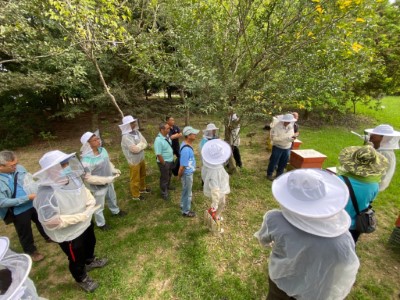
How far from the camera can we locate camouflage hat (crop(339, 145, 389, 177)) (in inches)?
95.3

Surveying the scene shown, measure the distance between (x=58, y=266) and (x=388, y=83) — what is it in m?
14.1

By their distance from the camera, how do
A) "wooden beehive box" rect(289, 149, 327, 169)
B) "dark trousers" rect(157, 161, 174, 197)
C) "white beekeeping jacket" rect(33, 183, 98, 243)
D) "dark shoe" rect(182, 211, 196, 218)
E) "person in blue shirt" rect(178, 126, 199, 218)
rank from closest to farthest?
1. "white beekeeping jacket" rect(33, 183, 98, 243)
2. "person in blue shirt" rect(178, 126, 199, 218)
3. "dark shoe" rect(182, 211, 196, 218)
4. "dark trousers" rect(157, 161, 174, 197)
5. "wooden beehive box" rect(289, 149, 327, 169)

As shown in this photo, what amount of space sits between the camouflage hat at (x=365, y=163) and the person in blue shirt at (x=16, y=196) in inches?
182

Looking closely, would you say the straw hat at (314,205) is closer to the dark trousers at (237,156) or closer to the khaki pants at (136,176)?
the khaki pants at (136,176)

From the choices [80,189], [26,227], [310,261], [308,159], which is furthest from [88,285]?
[308,159]

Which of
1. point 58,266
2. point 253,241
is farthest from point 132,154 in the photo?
point 253,241

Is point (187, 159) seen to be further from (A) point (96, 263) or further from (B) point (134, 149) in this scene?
(A) point (96, 263)

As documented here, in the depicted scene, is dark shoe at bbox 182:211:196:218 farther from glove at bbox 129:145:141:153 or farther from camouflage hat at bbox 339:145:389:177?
camouflage hat at bbox 339:145:389:177

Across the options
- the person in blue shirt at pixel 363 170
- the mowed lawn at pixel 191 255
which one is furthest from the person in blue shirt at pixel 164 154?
the person in blue shirt at pixel 363 170

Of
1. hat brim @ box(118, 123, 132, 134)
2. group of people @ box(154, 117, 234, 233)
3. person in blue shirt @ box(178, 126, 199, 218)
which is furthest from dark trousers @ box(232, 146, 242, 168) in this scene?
hat brim @ box(118, 123, 132, 134)

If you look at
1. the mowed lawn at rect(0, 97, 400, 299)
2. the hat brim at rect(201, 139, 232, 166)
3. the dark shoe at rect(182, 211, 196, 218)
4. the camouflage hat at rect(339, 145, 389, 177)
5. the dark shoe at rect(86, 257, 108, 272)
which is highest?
the camouflage hat at rect(339, 145, 389, 177)

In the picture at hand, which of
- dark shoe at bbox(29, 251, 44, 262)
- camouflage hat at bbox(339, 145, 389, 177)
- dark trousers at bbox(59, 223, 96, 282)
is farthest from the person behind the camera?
dark shoe at bbox(29, 251, 44, 262)

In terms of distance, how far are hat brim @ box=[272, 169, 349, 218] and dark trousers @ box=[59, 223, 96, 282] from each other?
2.71m

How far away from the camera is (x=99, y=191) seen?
158 inches
